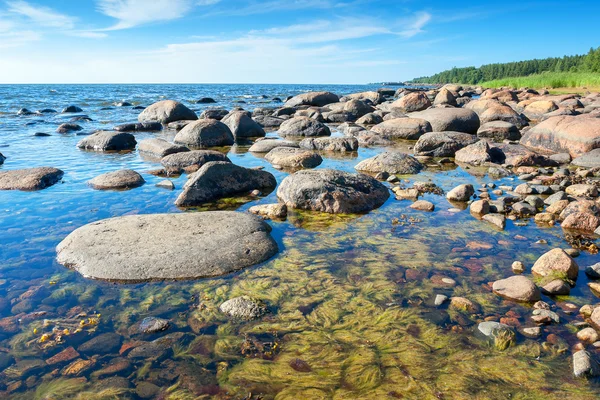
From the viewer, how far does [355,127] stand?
57.1 ft

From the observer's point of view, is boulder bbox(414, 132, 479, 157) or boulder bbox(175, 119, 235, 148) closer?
boulder bbox(414, 132, 479, 157)

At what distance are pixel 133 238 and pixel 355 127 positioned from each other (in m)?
13.3

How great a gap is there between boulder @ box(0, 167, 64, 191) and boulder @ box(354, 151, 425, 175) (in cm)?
704

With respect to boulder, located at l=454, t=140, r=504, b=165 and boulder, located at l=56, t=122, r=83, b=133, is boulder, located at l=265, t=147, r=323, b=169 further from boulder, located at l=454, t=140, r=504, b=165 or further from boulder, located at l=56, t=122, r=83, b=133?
boulder, located at l=56, t=122, r=83, b=133

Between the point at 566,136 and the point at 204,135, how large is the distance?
37.2ft

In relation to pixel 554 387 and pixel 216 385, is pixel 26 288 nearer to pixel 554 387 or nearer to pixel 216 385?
pixel 216 385

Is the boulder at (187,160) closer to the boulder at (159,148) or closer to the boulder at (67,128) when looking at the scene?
the boulder at (159,148)

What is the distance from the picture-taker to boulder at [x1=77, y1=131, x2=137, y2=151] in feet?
45.0

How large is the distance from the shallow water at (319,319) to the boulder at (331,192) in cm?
A: 48

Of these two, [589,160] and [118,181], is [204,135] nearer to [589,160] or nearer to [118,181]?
[118,181]

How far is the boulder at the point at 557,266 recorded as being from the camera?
4590 mm

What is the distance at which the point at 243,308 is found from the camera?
4.05 metres

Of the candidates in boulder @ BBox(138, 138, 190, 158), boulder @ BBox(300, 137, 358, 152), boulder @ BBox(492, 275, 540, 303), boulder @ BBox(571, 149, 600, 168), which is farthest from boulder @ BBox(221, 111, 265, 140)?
boulder @ BBox(492, 275, 540, 303)

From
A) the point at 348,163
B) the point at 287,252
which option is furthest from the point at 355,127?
the point at 287,252
